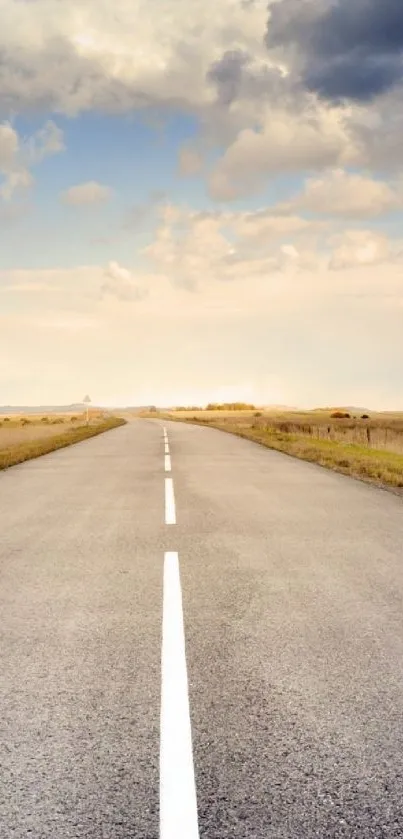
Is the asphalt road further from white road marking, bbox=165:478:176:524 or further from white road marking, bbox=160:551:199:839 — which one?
white road marking, bbox=165:478:176:524

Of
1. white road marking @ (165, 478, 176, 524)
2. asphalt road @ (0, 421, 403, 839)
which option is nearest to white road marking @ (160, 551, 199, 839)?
asphalt road @ (0, 421, 403, 839)

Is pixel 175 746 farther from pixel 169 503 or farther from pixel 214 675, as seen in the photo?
pixel 169 503

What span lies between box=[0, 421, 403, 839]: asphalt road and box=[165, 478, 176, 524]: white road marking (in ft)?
0.88

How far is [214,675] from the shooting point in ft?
13.4

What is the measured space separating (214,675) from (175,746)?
0.89 m

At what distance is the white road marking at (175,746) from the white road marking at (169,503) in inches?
176

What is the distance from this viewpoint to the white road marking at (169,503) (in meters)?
9.68

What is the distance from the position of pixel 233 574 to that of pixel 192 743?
3.37 m

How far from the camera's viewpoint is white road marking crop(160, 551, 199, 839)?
8.63 ft

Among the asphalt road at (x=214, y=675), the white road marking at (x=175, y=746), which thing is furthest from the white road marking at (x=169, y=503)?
the white road marking at (x=175, y=746)

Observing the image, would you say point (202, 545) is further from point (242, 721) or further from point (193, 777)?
point (193, 777)

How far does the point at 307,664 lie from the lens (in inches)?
168

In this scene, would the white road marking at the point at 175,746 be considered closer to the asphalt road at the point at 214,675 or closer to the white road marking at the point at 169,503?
the asphalt road at the point at 214,675

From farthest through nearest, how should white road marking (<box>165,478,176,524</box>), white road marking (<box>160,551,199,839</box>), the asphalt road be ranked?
1. white road marking (<box>165,478,176,524</box>)
2. the asphalt road
3. white road marking (<box>160,551,199,839</box>)
